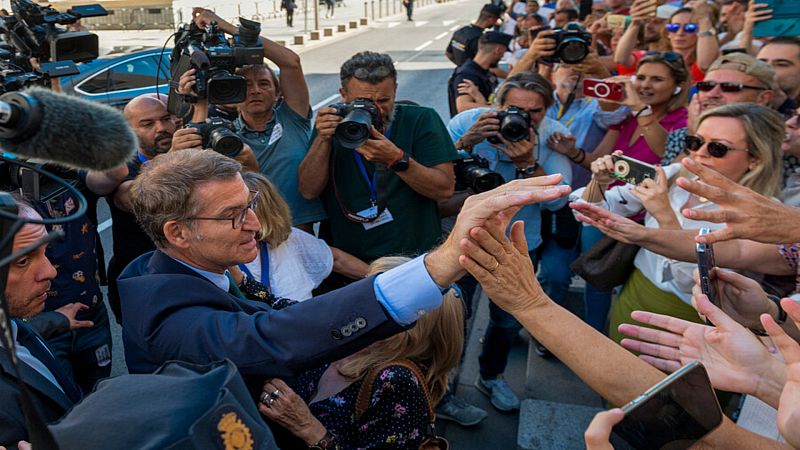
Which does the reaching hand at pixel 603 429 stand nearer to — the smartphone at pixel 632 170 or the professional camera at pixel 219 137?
the smartphone at pixel 632 170

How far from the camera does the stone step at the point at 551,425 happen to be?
11.1 feet

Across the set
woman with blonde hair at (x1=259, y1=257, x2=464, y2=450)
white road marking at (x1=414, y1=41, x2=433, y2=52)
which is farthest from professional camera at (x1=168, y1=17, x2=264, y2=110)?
white road marking at (x1=414, y1=41, x2=433, y2=52)

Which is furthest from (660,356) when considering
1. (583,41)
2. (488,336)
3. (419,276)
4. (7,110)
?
(583,41)

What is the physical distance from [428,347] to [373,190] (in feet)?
A: 4.39

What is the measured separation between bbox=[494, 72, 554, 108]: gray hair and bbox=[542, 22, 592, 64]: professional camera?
2.30ft

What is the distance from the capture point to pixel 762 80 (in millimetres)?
3510

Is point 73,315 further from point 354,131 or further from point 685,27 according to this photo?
point 685,27

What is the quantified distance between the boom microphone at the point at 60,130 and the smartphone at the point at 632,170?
2143 millimetres

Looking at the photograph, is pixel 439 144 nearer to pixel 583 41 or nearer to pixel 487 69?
pixel 583 41

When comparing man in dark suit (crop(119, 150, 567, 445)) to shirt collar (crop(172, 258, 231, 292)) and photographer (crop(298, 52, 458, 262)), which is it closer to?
Result: shirt collar (crop(172, 258, 231, 292))

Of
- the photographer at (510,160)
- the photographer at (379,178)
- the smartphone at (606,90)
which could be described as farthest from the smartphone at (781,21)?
the photographer at (379,178)

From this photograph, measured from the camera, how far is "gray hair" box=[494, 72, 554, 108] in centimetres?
367

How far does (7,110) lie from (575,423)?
3.19 metres

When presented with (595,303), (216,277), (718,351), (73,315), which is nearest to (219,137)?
(73,315)
